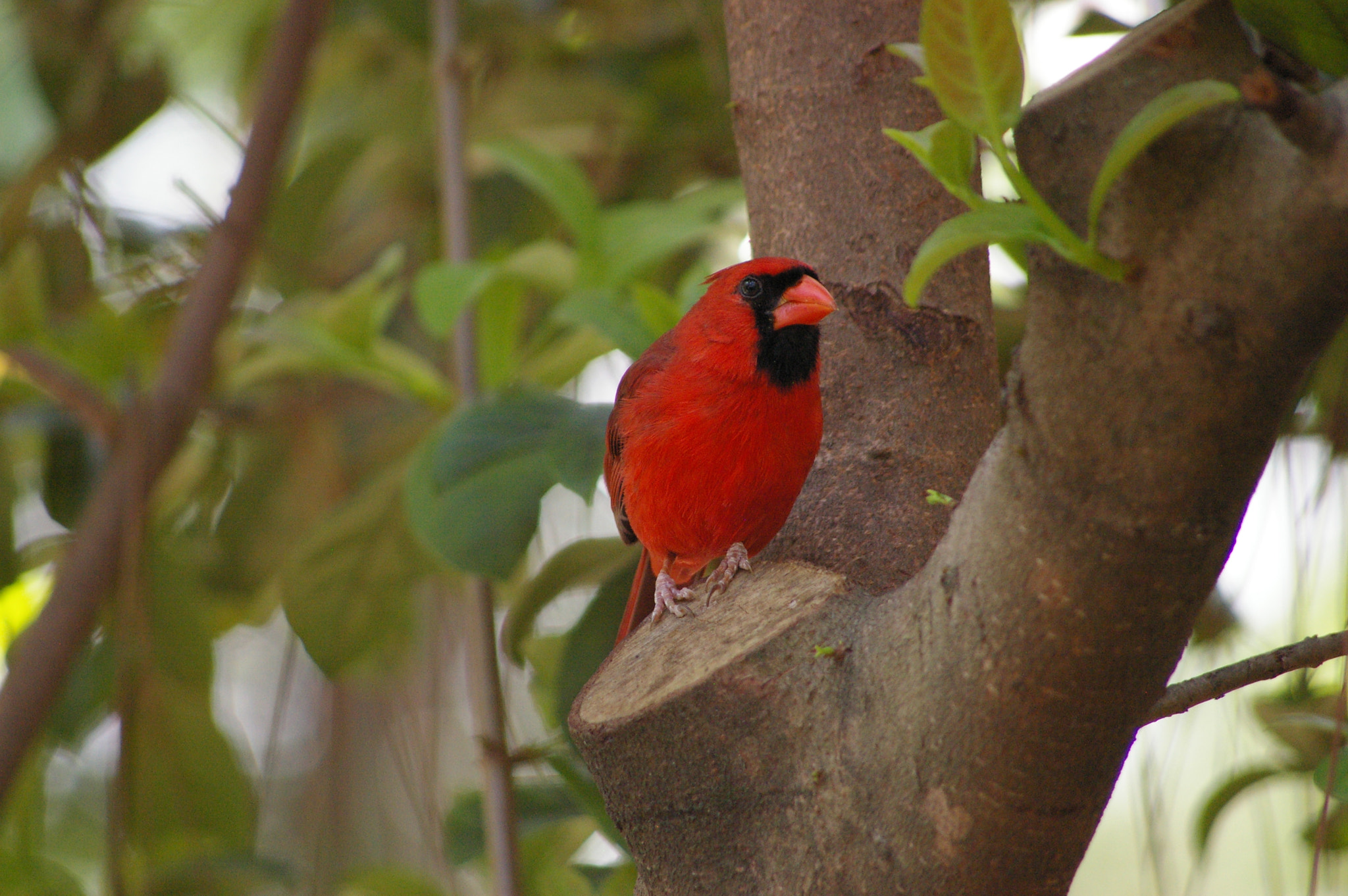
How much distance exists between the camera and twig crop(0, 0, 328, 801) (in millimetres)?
2225

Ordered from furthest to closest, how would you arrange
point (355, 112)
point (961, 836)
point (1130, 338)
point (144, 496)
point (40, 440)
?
point (355, 112) < point (40, 440) < point (144, 496) < point (961, 836) < point (1130, 338)

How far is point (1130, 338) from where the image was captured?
772 mm

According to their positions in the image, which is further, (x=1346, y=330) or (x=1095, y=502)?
(x=1346, y=330)

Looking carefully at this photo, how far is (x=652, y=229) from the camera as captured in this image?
211 cm

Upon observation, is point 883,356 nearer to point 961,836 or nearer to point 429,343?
point 961,836

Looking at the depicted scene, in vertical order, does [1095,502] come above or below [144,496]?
above

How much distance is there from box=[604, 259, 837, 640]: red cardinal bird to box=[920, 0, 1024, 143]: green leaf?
0.81m

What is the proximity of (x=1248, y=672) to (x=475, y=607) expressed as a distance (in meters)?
1.33

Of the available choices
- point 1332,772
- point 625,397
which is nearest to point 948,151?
point 1332,772

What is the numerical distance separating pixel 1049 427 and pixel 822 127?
0.91 meters

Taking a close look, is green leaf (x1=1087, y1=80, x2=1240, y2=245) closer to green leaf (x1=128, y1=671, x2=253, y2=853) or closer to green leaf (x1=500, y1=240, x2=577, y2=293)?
green leaf (x1=500, y1=240, x2=577, y2=293)

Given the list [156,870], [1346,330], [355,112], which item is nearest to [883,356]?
[1346,330]

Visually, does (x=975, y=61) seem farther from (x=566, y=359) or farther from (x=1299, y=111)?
(x=566, y=359)

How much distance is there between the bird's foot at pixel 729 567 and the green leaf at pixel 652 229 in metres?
0.53
